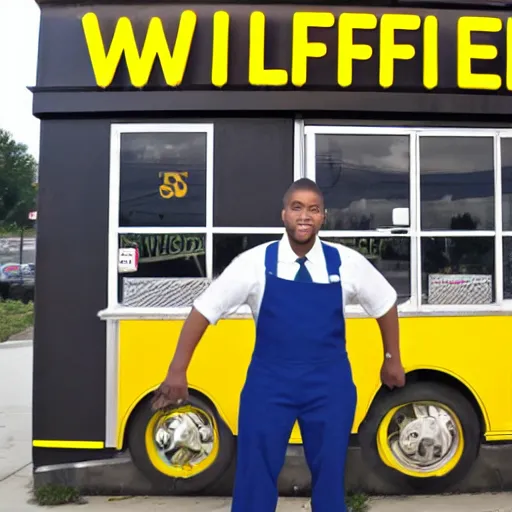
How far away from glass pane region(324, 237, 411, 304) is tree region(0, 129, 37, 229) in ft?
119

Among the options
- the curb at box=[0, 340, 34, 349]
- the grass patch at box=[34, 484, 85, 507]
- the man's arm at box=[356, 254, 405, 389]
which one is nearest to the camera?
the man's arm at box=[356, 254, 405, 389]

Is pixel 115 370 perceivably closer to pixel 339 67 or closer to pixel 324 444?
pixel 324 444

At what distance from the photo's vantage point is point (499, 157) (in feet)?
14.0

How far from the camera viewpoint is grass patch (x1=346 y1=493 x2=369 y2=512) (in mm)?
3910

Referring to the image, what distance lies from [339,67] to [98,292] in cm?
213

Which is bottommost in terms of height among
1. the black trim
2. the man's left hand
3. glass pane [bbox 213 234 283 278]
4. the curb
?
the curb

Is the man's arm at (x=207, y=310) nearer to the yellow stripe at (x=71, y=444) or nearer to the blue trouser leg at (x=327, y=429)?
the blue trouser leg at (x=327, y=429)

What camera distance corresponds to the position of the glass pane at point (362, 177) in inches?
165

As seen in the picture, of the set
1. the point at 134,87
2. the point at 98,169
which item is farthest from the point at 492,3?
the point at 98,169

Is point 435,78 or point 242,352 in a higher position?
point 435,78

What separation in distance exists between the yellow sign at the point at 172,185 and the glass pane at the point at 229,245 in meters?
0.37

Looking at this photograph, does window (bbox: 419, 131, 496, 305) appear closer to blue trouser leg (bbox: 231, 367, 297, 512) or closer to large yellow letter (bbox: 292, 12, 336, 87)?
large yellow letter (bbox: 292, 12, 336, 87)

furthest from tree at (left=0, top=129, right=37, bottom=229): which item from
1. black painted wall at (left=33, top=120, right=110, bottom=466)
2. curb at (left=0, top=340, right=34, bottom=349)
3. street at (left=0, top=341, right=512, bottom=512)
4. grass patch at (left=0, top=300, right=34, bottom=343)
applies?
black painted wall at (left=33, top=120, right=110, bottom=466)

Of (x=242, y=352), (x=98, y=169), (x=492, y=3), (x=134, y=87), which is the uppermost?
(x=492, y=3)
